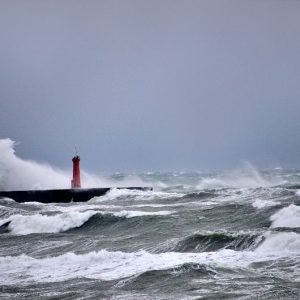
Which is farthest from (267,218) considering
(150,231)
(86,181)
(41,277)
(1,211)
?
(86,181)

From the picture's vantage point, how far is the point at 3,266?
1070 centimetres

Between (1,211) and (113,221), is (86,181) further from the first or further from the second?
(113,221)

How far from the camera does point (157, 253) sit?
1101 cm

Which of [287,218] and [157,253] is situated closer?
[157,253]

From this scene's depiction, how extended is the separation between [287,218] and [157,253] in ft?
14.2

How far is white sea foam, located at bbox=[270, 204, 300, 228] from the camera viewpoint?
13.1 metres

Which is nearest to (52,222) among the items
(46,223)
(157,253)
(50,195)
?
(46,223)

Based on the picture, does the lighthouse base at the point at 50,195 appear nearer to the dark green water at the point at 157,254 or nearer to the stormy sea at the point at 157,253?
the stormy sea at the point at 157,253

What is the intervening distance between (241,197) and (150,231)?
803 cm

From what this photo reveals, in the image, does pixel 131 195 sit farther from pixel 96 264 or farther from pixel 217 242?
pixel 96 264

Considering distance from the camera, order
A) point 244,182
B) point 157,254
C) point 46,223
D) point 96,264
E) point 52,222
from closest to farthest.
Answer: point 96,264 → point 157,254 → point 52,222 → point 46,223 → point 244,182

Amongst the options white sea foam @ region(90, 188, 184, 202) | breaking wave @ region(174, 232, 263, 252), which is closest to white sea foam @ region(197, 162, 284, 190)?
white sea foam @ region(90, 188, 184, 202)

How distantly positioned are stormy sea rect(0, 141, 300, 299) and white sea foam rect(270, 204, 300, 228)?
3 cm

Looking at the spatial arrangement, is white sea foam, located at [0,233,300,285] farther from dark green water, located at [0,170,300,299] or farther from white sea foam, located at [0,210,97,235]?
white sea foam, located at [0,210,97,235]
